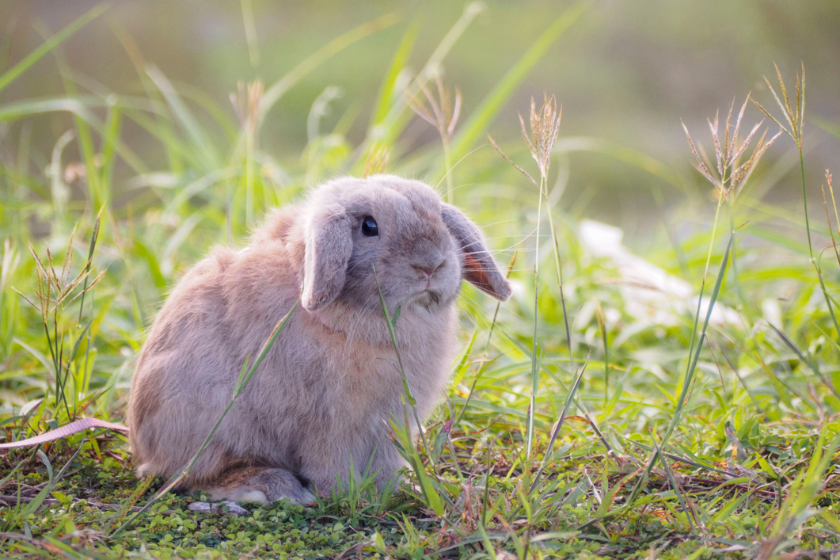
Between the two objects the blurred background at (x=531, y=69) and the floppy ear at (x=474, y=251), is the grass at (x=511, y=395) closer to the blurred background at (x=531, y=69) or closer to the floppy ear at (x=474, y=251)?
the floppy ear at (x=474, y=251)

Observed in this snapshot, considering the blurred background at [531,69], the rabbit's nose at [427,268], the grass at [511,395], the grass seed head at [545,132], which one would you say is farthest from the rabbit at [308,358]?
the blurred background at [531,69]

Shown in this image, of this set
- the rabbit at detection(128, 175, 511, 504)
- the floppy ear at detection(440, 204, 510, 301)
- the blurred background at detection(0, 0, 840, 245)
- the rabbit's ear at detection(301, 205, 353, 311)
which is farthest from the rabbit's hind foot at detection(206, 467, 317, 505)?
the blurred background at detection(0, 0, 840, 245)

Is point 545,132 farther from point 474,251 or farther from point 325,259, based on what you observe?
point 325,259

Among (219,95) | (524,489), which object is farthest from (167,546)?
(219,95)

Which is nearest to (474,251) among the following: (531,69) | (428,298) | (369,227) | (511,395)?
(428,298)

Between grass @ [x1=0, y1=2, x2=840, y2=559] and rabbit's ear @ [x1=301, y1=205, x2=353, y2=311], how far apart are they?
19 cm

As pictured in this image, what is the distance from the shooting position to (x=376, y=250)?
194 cm

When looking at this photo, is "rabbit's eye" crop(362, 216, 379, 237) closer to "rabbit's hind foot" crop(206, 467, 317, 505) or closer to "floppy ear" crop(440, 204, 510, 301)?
"floppy ear" crop(440, 204, 510, 301)

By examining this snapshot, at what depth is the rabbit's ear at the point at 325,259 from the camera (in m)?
1.82

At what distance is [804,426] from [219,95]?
685 centimetres

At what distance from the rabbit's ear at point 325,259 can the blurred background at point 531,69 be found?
511 centimetres

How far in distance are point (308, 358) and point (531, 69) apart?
18.6 feet

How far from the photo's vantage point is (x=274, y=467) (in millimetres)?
2076

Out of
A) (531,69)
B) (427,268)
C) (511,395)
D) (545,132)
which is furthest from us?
(531,69)
